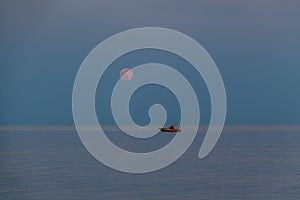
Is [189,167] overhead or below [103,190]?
overhead

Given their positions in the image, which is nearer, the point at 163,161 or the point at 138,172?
the point at 138,172

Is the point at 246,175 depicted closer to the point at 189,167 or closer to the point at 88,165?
the point at 189,167

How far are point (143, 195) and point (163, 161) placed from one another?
31.4m

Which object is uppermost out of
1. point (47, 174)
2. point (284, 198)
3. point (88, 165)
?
point (88, 165)

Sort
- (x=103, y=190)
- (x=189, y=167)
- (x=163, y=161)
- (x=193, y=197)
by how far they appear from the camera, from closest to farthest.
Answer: (x=193, y=197) < (x=103, y=190) < (x=189, y=167) < (x=163, y=161)

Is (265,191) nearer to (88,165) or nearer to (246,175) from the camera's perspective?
(246,175)

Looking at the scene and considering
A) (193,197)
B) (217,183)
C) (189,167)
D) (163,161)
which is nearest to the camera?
(193,197)

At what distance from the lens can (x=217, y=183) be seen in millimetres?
50281

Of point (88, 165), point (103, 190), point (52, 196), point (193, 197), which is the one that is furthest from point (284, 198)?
point (88, 165)

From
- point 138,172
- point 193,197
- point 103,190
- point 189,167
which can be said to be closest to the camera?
point 193,197

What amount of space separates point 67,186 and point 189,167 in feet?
73.7

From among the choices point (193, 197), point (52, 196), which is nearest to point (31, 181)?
point (52, 196)

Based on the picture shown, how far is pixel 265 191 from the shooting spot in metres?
46.9

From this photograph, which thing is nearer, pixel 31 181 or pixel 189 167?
pixel 31 181
